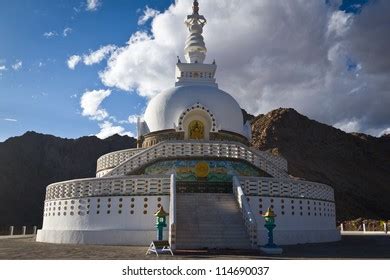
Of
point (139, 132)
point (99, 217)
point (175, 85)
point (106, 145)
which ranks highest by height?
point (106, 145)

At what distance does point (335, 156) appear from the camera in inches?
3142

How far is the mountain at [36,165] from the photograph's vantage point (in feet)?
212

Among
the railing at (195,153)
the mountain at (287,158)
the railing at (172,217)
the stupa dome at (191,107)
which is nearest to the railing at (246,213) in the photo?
the railing at (172,217)

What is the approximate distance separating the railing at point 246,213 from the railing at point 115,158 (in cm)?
799

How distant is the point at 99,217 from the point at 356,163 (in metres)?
70.9

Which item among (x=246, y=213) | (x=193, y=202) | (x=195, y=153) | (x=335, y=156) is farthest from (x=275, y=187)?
(x=335, y=156)

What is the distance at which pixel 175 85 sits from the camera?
2756 centimetres

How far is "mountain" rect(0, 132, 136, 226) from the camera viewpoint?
64.6 m

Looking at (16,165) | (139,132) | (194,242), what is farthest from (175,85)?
(16,165)

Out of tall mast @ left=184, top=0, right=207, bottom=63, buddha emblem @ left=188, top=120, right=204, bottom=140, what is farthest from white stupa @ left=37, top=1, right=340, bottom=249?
tall mast @ left=184, top=0, right=207, bottom=63

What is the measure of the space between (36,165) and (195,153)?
193 feet

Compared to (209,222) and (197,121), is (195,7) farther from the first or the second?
(209,222)
